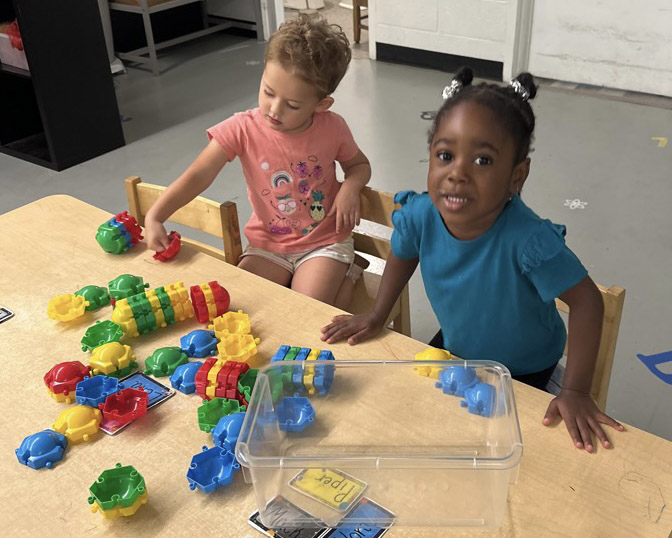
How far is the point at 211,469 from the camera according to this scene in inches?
33.0

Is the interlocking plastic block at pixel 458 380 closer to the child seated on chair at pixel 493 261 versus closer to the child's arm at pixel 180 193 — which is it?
the child seated on chair at pixel 493 261

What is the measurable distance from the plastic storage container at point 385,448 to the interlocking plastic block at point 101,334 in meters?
0.30

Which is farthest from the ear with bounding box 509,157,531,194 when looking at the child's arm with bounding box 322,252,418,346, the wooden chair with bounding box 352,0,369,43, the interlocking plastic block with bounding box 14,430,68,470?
the wooden chair with bounding box 352,0,369,43

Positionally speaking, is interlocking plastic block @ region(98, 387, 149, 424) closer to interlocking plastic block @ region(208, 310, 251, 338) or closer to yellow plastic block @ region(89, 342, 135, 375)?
yellow plastic block @ region(89, 342, 135, 375)

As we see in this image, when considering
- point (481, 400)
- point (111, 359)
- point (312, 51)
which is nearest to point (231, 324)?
point (111, 359)

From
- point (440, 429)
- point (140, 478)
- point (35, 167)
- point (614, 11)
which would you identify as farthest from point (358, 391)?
point (614, 11)

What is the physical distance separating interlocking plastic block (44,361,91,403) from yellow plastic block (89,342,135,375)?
0.02 meters

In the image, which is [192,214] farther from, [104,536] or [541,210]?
[541,210]

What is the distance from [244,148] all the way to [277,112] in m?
0.13

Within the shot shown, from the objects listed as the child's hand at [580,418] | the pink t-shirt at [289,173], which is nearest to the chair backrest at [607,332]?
the child's hand at [580,418]

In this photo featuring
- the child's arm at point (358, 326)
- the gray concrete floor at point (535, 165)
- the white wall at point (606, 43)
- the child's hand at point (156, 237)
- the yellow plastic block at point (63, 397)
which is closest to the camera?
the yellow plastic block at point (63, 397)

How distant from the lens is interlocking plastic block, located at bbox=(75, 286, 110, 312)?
116cm

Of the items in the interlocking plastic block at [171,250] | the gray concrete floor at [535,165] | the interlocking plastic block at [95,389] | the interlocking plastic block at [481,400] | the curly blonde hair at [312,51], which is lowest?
the gray concrete floor at [535,165]

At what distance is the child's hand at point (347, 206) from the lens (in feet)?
4.80
